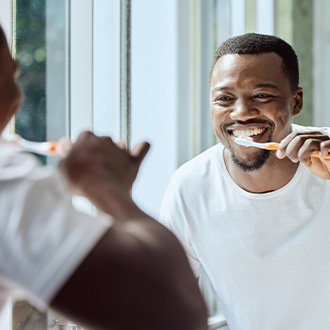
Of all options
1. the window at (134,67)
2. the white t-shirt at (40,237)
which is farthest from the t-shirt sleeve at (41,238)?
the window at (134,67)

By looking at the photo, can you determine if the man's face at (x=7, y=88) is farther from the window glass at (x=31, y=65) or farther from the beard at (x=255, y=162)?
the beard at (x=255, y=162)

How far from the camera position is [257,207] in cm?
149

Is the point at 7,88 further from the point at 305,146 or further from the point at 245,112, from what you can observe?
the point at 245,112

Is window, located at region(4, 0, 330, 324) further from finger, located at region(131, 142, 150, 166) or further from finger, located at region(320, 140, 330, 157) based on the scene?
finger, located at region(131, 142, 150, 166)

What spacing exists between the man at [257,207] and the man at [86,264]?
36.6 inches

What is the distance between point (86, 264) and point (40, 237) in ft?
0.11

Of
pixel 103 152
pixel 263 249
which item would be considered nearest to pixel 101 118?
pixel 263 249

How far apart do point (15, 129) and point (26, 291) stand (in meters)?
0.91

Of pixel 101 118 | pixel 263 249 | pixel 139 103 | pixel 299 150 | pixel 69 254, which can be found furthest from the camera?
pixel 139 103

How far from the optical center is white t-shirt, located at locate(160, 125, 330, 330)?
144 centimetres

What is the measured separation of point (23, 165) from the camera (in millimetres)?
525

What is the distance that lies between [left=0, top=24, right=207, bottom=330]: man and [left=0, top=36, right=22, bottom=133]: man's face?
0.16 ft

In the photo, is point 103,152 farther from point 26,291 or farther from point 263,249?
point 263,249

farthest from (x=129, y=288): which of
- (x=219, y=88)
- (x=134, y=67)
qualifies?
(x=134, y=67)
